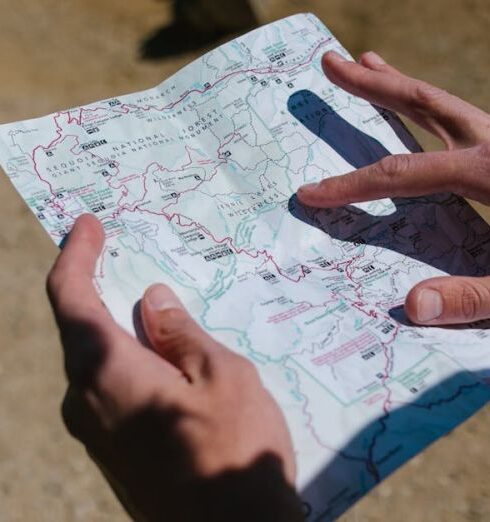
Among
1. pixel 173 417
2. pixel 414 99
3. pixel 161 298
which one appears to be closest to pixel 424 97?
pixel 414 99

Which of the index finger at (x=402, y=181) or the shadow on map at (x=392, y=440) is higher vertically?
the index finger at (x=402, y=181)

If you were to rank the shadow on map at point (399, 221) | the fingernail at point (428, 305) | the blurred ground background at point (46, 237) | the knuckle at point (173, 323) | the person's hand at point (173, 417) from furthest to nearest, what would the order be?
the blurred ground background at point (46, 237)
the shadow on map at point (399, 221)
the fingernail at point (428, 305)
the knuckle at point (173, 323)
the person's hand at point (173, 417)

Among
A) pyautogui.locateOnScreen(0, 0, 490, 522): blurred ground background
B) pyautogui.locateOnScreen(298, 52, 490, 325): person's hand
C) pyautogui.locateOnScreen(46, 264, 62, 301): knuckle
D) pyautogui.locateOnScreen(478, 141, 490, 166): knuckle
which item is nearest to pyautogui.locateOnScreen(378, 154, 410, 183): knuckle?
pyautogui.locateOnScreen(298, 52, 490, 325): person's hand

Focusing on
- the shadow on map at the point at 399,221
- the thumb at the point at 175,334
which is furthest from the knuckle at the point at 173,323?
the shadow on map at the point at 399,221

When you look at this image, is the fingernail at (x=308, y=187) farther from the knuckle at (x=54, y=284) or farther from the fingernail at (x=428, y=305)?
the knuckle at (x=54, y=284)

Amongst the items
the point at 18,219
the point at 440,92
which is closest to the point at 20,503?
the point at 18,219
